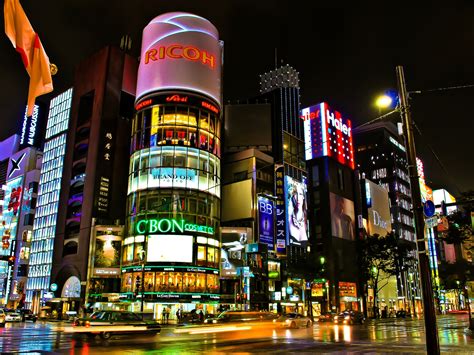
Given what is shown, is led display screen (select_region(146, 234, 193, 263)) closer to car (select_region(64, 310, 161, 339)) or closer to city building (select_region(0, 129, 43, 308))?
car (select_region(64, 310, 161, 339))

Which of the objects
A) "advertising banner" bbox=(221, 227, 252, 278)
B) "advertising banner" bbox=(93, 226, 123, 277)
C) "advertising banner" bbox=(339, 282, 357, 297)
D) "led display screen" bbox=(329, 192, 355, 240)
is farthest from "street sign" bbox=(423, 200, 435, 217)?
"advertising banner" bbox=(339, 282, 357, 297)

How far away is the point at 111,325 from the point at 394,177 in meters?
134

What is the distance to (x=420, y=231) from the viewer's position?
13.6 meters

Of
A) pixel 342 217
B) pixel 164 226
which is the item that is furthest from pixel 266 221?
pixel 342 217

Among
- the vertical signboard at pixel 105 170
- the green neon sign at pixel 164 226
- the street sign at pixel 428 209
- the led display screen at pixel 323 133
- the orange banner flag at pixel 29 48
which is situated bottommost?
the street sign at pixel 428 209

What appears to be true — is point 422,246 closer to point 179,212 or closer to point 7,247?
point 179,212

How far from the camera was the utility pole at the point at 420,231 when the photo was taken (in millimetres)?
12430

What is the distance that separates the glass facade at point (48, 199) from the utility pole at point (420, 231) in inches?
3084

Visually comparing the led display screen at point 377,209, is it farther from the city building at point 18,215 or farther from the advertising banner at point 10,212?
the advertising banner at point 10,212

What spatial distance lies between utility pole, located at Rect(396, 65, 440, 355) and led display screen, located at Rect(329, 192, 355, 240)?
78977mm

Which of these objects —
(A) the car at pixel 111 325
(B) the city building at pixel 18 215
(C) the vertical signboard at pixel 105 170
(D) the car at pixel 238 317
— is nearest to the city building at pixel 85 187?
(C) the vertical signboard at pixel 105 170

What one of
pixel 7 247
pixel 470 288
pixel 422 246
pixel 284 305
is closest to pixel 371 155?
pixel 284 305

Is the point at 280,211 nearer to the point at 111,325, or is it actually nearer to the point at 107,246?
the point at 107,246

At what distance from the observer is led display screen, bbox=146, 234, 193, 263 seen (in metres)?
60.1
